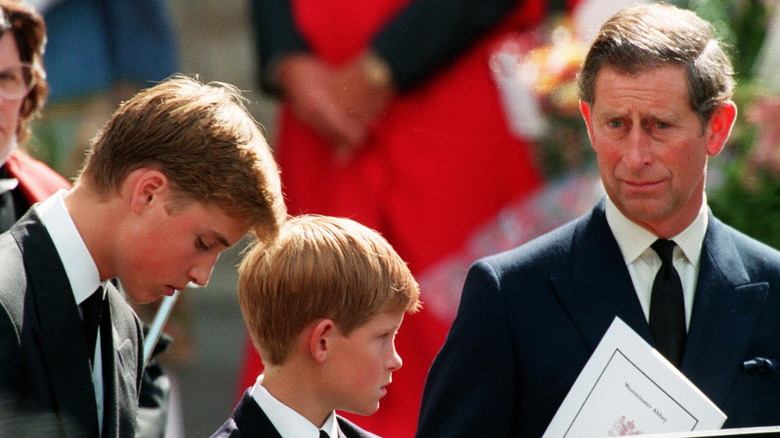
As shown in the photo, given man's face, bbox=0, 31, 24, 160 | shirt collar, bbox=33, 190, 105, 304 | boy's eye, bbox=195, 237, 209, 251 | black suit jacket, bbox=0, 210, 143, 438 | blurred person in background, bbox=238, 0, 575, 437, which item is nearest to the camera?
black suit jacket, bbox=0, 210, 143, 438

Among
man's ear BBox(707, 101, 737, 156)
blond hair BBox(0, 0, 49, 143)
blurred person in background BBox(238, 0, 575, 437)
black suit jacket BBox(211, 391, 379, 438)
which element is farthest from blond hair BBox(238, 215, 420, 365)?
blurred person in background BBox(238, 0, 575, 437)

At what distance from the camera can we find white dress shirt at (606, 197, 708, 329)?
7.18 ft

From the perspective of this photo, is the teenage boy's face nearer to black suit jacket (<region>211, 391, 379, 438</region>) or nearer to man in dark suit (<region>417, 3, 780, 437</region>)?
black suit jacket (<region>211, 391, 379, 438</region>)

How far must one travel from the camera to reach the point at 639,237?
220cm

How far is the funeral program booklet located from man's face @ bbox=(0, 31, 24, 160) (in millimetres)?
1343

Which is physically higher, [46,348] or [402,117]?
[402,117]

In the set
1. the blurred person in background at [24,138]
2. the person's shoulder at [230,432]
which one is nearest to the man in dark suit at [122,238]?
the person's shoulder at [230,432]

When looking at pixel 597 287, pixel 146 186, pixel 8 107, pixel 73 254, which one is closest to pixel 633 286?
pixel 597 287

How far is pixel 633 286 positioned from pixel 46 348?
1059 millimetres

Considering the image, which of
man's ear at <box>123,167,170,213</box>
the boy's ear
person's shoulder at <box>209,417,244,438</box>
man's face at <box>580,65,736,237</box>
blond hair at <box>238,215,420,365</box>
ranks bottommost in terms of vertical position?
person's shoulder at <box>209,417,244,438</box>

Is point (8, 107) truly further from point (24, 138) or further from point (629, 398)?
point (629, 398)

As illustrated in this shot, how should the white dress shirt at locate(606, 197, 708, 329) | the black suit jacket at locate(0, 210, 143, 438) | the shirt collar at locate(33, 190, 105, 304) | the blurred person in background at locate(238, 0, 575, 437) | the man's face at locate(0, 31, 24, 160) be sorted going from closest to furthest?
the black suit jacket at locate(0, 210, 143, 438)
the shirt collar at locate(33, 190, 105, 304)
the white dress shirt at locate(606, 197, 708, 329)
the man's face at locate(0, 31, 24, 160)
the blurred person in background at locate(238, 0, 575, 437)

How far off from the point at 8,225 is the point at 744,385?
1.57m

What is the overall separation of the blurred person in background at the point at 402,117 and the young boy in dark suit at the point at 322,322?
1.24 metres
